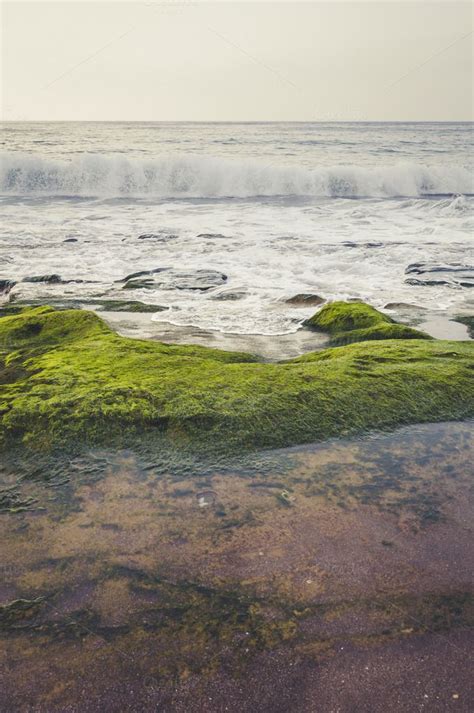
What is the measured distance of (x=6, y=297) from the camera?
9930mm

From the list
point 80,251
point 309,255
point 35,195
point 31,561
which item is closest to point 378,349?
point 31,561

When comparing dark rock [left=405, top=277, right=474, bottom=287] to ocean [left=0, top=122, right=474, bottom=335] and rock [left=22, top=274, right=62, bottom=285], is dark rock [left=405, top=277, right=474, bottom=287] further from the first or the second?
rock [left=22, top=274, right=62, bottom=285]

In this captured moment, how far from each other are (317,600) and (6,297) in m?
8.66

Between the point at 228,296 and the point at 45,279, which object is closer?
the point at 228,296

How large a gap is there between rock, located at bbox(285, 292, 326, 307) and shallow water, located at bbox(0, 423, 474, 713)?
5509mm

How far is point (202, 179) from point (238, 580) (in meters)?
30.5

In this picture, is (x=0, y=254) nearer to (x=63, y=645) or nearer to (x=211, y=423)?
(x=211, y=423)

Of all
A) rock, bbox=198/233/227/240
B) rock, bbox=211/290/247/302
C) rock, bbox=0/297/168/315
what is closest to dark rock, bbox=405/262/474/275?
rock, bbox=211/290/247/302

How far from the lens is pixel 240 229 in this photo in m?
18.4

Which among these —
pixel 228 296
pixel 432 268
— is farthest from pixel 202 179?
pixel 228 296

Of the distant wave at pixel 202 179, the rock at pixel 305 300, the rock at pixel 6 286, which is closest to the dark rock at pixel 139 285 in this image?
the rock at pixel 6 286

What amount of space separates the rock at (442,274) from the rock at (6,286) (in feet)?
24.8

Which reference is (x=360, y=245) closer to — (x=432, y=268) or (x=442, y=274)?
(x=432, y=268)

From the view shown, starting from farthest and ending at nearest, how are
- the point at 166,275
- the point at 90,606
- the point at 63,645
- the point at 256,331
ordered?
the point at 166,275 → the point at 256,331 → the point at 90,606 → the point at 63,645
